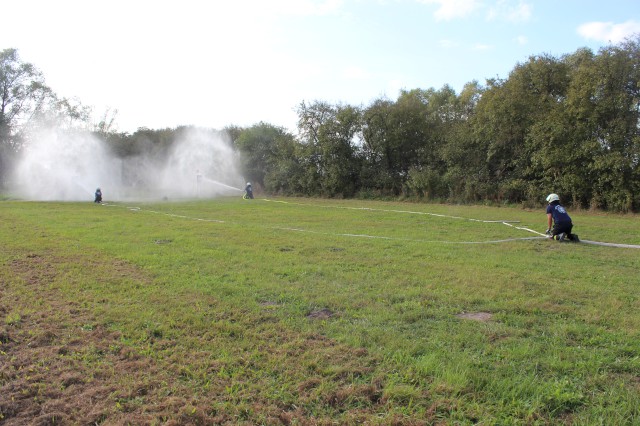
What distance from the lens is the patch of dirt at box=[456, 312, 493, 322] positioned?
4750 mm

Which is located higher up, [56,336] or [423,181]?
[423,181]

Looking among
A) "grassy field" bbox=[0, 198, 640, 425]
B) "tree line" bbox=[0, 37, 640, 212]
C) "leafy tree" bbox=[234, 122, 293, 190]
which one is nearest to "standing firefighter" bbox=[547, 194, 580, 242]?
"grassy field" bbox=[0, 198, 640, 425]

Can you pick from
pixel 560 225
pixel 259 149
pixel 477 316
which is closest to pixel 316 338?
pixel 477 316

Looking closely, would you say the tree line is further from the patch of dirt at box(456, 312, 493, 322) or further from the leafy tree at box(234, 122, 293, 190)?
the patch of dirt at box(456, 312, 493, 322)

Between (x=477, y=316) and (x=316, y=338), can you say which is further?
(x=477, y=316)

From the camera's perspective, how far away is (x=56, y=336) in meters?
4.22

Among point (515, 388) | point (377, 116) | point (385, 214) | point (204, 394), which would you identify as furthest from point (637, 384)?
point (377, 116)

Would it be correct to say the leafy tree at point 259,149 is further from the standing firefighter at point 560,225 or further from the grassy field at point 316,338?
the grassy field at point 316,338

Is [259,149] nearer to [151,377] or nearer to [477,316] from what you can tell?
[477,316]

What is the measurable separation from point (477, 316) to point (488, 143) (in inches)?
879

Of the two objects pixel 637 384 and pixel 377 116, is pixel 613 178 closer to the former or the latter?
pixel 377 116

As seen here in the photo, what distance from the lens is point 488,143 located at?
2495 cm

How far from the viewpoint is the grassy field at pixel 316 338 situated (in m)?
3.01

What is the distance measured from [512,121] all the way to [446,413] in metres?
23.4
